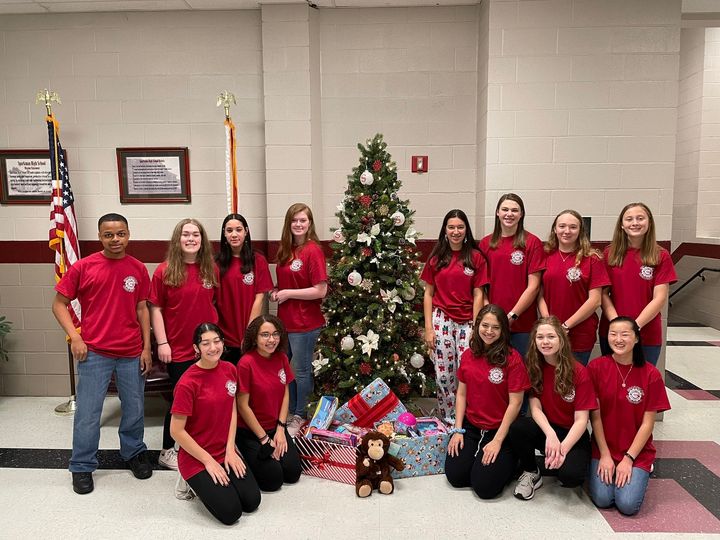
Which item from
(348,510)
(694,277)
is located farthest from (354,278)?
(694,277)

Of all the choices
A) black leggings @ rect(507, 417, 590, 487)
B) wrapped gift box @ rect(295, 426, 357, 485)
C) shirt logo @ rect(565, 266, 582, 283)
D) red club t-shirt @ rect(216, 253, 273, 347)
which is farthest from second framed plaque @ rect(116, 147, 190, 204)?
black leggings @ rect(507, 417, 590, 487)

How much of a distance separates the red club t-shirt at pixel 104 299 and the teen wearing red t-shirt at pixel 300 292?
3.09 feet

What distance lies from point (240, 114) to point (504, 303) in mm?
2722

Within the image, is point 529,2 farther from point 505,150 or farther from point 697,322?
point 697,322

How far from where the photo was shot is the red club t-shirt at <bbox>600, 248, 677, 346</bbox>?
315 cm

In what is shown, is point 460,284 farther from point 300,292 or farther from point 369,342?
point 300,292

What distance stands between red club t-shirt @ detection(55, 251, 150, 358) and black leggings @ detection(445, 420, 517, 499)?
6.51ft

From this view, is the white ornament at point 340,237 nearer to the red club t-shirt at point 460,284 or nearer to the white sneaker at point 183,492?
the red club t-shirt at point 460,284

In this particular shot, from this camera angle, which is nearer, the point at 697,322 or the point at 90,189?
the point at 90,189

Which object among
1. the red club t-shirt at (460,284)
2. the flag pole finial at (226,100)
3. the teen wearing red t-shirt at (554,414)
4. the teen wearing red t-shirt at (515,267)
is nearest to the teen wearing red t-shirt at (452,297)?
the red club t-shirt at (460,284)

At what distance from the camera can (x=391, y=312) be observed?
3.64 meters

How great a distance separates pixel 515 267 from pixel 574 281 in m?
0.36

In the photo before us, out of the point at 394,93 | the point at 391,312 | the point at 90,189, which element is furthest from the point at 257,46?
the point at 391,312

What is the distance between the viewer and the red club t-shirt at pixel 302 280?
3.54 meters
